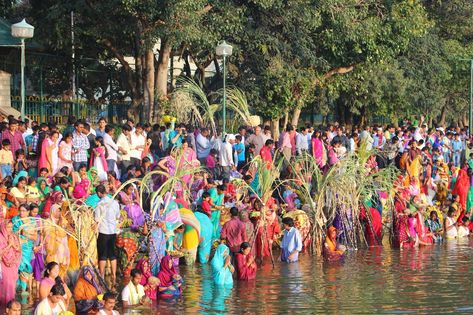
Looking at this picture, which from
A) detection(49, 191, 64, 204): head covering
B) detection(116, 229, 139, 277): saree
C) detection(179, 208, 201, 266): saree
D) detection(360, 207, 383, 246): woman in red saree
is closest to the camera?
detection(49, 191, 64, 204): head covering

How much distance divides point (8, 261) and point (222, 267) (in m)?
3.93

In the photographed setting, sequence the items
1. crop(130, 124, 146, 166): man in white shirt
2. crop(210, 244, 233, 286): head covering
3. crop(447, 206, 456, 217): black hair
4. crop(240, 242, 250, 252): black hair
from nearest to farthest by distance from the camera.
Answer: crop(210, 244, 233, 286): head covering
crop(240, 242, 250, 252): black hair
crop(130, 124, 146, 166): man in white shirt
crop(447, 206, 456, 217): black hair

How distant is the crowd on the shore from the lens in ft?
58.6

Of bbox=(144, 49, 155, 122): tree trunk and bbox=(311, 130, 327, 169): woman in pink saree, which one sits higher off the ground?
bbox=(144, 49, 155, 122): tree trunk

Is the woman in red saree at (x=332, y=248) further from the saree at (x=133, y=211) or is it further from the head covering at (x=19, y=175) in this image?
the head covering at (x=19, y=175)

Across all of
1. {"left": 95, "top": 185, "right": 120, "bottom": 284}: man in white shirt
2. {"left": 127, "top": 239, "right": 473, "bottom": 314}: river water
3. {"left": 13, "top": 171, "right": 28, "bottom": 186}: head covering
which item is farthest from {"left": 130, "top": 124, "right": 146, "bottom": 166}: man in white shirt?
{"left": 95, "top": 185, "right": 120, "bottom": 284}: man in white shirt

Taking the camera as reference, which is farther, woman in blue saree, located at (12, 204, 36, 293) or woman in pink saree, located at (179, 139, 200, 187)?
woman in pink saree, located at (179, 139, 200, 187)

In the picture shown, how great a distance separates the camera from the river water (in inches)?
688

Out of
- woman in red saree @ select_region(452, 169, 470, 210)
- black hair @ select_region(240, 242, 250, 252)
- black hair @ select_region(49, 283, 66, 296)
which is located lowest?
black hair @ select_region(49, 283, 66, 296)

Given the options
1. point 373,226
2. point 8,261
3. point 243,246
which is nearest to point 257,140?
point 373,226

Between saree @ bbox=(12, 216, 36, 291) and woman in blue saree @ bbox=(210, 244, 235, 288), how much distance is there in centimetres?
312

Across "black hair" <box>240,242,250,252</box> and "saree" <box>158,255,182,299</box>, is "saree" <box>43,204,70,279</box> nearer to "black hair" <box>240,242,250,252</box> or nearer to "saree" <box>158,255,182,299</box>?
"saree" <box>158,255,182,299</box>

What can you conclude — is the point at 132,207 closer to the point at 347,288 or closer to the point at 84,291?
the point at 84,291

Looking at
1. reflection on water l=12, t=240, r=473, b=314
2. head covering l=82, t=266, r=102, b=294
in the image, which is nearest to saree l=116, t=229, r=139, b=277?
reflection on water l=12, t=240, r=473, b=314
